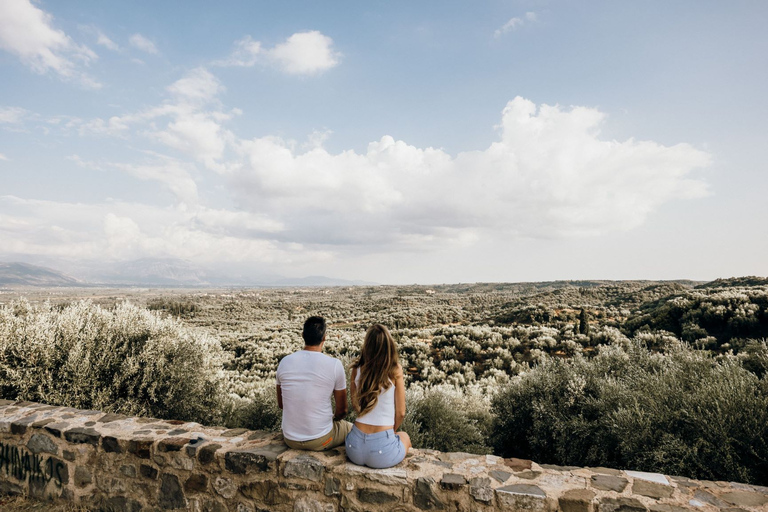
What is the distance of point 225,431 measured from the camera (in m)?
3.93

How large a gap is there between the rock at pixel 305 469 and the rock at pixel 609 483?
220 cm

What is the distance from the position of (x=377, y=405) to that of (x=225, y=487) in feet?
5.27

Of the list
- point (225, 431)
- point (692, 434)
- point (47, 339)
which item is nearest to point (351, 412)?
point (225, 431)

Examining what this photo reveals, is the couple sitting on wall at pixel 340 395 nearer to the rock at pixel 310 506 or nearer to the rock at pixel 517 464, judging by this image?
the rock at pixel 310 506

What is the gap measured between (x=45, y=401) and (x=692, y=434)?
28.5 ft

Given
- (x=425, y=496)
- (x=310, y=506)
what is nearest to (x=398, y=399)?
(x=425, y=496)

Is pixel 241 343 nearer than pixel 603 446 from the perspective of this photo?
No

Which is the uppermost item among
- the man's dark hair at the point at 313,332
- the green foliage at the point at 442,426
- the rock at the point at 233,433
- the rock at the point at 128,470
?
the man's dark hair at the point at 313,332

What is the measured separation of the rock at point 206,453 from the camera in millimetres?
3334

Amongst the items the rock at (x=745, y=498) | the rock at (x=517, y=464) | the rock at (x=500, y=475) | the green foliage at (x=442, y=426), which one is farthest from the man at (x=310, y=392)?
the rock at (x=745, y=498)

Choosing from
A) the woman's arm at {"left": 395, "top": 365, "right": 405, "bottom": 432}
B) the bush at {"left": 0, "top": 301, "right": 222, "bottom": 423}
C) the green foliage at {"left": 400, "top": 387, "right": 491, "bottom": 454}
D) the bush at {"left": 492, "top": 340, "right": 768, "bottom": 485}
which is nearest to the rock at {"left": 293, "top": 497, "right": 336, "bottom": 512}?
the woman's arm at {"left": 395, "top": 365, "right": 405, "bottom": 432}

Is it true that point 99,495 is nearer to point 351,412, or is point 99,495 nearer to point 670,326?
point 351,412

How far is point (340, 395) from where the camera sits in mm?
3434

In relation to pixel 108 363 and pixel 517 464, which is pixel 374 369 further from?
pixel 108 363
